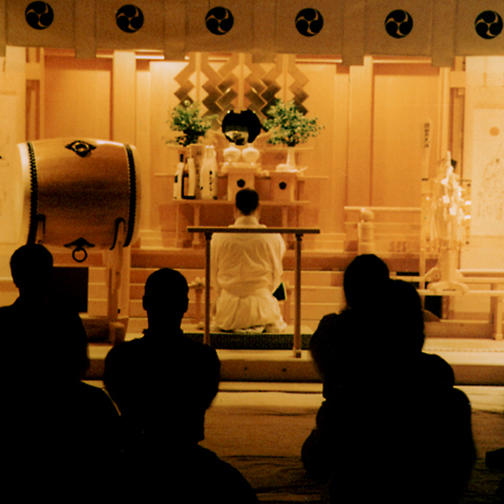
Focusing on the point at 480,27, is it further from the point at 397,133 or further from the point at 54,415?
the point at 54,415

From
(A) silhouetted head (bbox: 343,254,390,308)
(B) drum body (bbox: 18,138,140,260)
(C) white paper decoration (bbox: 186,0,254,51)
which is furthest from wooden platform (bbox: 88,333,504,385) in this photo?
(A) silhouetted head (bbox: 343,254,390,308)

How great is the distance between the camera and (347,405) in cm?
206

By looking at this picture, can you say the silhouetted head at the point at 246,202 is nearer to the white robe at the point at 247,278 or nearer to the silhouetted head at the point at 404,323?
the white robe at the point at 247,278

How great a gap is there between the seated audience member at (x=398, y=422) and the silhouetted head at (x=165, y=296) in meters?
0.58

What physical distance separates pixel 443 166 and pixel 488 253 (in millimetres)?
1252

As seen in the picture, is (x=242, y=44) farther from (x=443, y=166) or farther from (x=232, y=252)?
(x=443, y=166)

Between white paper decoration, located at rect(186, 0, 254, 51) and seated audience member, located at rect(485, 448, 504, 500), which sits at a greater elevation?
white paper decoration, located at rect(186, 0, 254, 51)

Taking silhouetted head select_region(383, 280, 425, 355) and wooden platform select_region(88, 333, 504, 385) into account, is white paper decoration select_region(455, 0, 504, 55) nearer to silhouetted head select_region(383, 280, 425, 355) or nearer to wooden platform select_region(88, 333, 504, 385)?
wooden platform select_region(88, 333, 504, 385)

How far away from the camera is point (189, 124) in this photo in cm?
754

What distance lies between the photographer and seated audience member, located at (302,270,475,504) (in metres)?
1.95

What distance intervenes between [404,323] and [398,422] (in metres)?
0.27

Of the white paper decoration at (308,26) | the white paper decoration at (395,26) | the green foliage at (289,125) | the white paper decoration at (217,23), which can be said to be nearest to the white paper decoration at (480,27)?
the white paper decoration at (395,26)

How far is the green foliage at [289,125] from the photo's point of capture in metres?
7.63

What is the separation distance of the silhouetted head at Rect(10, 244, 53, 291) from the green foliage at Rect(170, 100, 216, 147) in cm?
465
